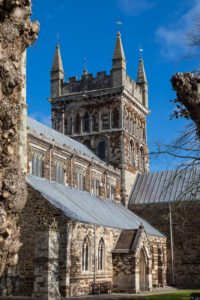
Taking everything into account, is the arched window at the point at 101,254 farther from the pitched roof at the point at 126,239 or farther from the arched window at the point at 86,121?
the arched window at the point at 86,121

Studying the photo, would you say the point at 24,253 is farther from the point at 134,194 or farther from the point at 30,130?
the point at 134,194

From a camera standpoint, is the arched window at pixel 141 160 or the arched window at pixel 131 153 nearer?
the arched window at pixel 131 153

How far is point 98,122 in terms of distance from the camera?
141ft

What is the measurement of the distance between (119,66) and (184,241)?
50.2ft

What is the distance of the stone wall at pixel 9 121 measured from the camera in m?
6.00

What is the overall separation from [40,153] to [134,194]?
14493 mm

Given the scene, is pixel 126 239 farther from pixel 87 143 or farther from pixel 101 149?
pixel 87 143

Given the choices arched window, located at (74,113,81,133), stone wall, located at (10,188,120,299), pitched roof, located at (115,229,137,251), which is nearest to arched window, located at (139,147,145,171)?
arched window, located at (74,113,81,133)

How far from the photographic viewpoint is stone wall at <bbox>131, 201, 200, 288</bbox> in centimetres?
3744

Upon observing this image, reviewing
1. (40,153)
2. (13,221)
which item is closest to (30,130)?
(40,153)

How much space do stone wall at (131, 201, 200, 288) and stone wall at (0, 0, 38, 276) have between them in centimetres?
3141

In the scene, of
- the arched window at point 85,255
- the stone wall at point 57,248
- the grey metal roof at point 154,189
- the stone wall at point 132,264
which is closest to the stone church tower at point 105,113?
the grey metal roof at point 154,189

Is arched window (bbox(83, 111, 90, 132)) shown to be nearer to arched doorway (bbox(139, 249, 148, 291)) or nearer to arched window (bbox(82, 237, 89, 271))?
arched doorway (bbox(139, 249, 148, 291))

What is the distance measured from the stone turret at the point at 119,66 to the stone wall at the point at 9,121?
119 ft
